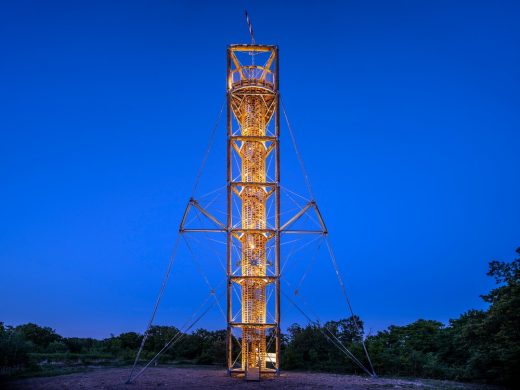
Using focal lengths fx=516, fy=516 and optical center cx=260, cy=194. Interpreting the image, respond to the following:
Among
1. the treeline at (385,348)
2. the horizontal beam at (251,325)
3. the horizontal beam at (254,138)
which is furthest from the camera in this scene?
the horizontal beam at (254,138)

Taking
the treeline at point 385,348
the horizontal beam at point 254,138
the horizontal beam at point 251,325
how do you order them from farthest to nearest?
1. the horizontal beam at point 254,138
2. the horizontal beam at point 251,325
3. the treeline at point 385,348

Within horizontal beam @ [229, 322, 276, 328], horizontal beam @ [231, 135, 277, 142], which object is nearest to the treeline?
horizontal beam @ [229, 322, 276, 328]

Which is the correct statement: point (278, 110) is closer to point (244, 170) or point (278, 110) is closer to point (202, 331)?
point (244, 170)

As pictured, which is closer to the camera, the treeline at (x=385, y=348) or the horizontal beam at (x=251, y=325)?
the treeline at (x=385, y=348)

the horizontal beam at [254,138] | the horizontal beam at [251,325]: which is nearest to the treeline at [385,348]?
the horizontal beam at [251,325]

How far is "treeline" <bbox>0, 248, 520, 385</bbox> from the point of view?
21625mm

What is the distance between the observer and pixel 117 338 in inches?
2131

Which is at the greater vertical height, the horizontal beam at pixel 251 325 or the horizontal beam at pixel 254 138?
the horizontal beam at pixel 254 138

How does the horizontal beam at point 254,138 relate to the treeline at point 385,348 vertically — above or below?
above

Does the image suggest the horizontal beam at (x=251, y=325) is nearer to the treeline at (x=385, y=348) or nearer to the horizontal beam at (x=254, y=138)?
the treeline at (x=385, y=348)

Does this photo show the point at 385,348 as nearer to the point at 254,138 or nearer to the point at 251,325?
the point at 251,325

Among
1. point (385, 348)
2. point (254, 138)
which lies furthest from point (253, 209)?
point (385, 348)

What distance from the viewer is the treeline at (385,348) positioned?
21625 millimetres

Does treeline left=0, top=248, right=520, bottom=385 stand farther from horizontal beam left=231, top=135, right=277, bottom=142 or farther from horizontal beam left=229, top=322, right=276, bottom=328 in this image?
horizontal beam left=231, top=135, right=277, bottom=142
